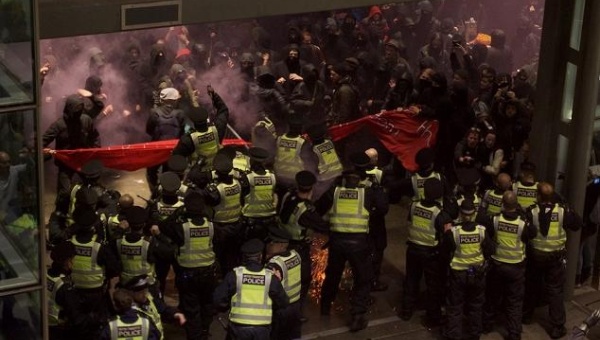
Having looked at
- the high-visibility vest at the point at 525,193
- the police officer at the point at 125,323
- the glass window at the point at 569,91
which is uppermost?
the glass window at the point at 569,91

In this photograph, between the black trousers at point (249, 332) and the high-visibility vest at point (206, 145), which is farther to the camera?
the high-visibility vest at point (206, 145)

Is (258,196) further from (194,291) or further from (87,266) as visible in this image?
(87,266)

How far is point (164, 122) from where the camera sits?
17.4m

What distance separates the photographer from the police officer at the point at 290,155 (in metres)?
16.0

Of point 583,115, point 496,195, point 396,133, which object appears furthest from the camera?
point 396,133

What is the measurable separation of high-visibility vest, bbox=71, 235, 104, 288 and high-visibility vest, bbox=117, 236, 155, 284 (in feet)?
1.00

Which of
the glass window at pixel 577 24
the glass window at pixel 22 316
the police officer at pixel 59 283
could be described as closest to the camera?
the glass window at pixel 22 316

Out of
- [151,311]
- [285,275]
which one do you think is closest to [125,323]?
[151,311]

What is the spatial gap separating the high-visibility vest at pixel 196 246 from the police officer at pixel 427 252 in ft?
8.38

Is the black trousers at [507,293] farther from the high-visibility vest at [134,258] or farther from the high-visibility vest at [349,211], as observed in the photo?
the high-visibility vest at [134,258]

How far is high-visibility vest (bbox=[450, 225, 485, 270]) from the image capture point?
14039 millimetres

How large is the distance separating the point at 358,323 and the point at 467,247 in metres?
1.81

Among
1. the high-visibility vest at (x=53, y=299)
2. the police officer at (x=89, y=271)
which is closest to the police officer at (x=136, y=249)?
the police officer at (x=89, y=271)

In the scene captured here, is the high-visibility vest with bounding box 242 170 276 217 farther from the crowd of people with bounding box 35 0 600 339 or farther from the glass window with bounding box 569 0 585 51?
the glass window with bounding box 569 0 585 51
